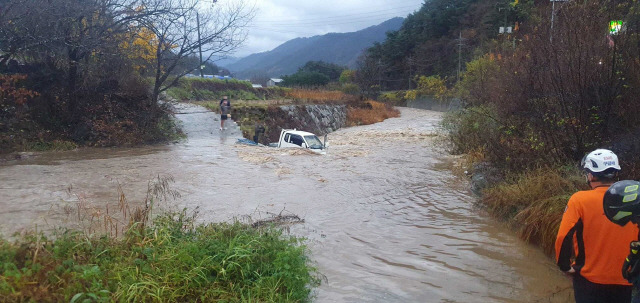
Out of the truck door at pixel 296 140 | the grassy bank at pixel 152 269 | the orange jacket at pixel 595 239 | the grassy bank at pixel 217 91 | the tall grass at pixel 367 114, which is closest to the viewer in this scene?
the orange jacket at pixel 595 239

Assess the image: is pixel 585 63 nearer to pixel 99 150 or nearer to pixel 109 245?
pixel 109 245

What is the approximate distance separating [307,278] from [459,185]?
7.32m

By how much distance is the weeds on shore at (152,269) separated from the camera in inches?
156

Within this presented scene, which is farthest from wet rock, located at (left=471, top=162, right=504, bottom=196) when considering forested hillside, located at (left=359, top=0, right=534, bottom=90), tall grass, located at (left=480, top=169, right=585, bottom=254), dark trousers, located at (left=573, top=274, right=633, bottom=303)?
forested hillside, located at (left=359, top=0, right=534, bottom=90)

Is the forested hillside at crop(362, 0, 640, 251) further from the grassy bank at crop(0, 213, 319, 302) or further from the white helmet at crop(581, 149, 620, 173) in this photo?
the grassy bank at crop(0, 213, 319, 302)

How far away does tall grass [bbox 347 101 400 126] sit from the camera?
36625mm

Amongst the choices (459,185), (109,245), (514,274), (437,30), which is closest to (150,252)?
(109,245)

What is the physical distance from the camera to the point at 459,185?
11.4 meters

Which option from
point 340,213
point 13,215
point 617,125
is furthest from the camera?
point 340,213

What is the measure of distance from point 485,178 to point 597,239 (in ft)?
22.1

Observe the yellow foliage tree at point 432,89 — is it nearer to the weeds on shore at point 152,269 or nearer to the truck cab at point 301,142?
the truck cab at point 301,142

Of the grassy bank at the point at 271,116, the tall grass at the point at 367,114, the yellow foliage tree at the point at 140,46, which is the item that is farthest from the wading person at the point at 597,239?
the tall grass at the point at 367,114

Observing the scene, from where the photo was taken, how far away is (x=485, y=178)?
9.97 metres

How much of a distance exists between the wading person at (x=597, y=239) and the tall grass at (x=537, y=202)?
3049mm
